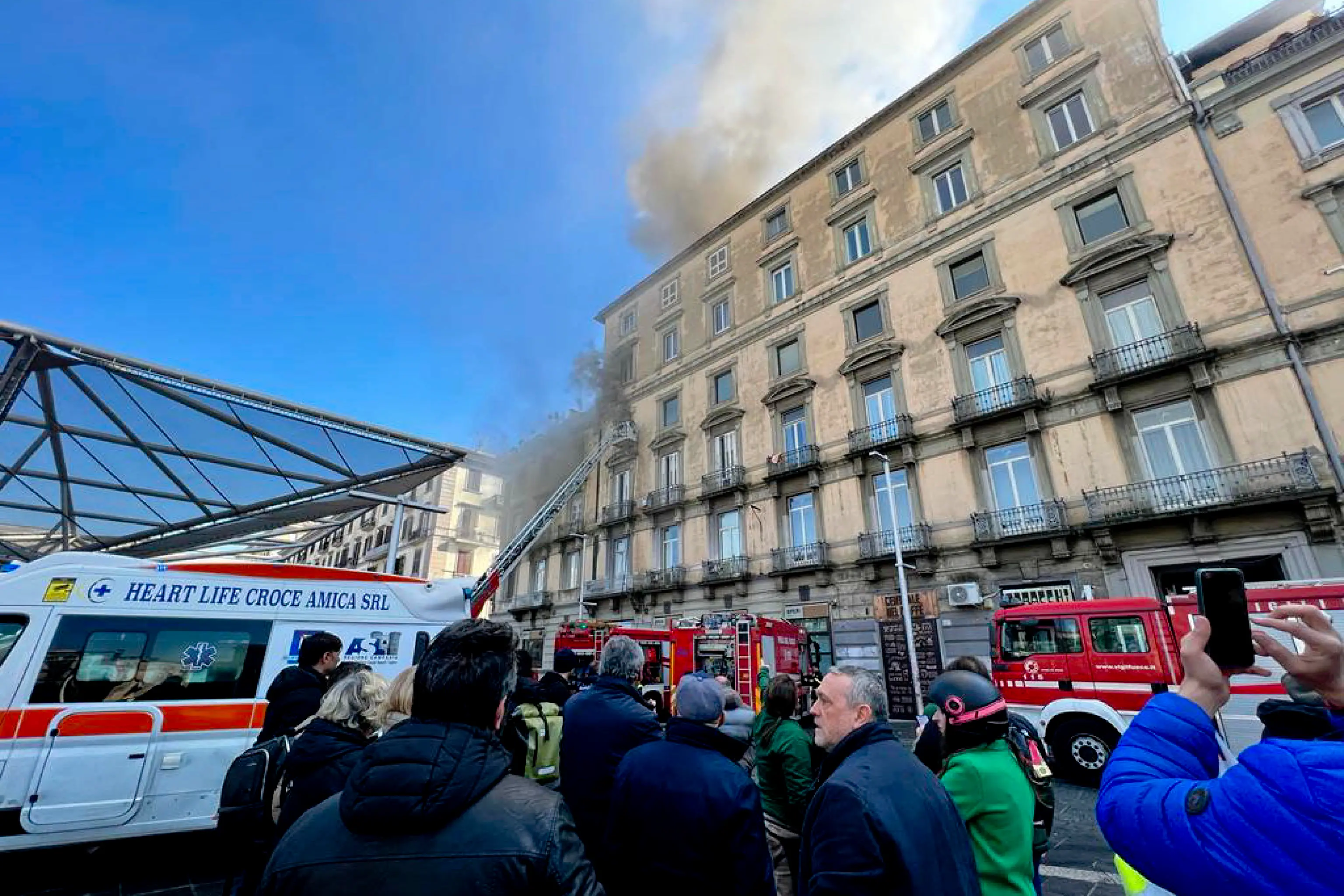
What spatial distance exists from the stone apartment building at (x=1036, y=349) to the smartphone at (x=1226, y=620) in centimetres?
1512

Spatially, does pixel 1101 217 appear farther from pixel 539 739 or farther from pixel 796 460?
pixel 539 739

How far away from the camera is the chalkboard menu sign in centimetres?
1580

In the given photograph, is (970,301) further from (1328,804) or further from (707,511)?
(1328,804)

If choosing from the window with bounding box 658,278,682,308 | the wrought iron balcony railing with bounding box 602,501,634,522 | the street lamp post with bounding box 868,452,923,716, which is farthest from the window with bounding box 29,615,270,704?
the window with bounding box 658,278,682,308

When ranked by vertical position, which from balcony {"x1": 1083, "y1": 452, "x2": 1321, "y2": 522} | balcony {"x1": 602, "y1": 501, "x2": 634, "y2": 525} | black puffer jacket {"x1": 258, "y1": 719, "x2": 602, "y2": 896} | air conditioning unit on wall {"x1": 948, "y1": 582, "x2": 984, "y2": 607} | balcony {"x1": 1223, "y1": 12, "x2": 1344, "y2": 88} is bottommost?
black puffer jacket {"x1": 258, "y1": 719, "x2": 602, "y2": 896}

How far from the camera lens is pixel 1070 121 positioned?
17906 mm

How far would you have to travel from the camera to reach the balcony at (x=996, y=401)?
15.8m

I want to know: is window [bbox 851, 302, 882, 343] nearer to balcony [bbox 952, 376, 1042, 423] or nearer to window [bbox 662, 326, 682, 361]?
balcony [bbox 952, 376, 1042, 423]

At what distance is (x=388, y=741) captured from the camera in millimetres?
1479

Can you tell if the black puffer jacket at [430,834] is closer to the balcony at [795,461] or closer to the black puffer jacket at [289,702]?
the black puffer jacket at [289,702]

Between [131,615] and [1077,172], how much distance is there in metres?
24.2

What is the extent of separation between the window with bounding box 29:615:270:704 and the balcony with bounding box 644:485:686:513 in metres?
19.0

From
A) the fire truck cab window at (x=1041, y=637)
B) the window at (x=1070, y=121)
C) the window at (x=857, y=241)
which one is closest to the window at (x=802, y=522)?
the fire truck cab window at (x=1041, y=637)

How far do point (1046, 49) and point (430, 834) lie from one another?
88.0 feet
